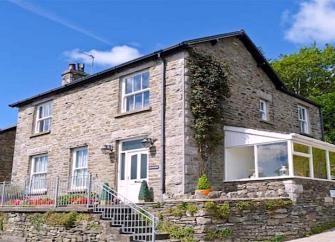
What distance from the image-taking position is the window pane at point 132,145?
46.3ft

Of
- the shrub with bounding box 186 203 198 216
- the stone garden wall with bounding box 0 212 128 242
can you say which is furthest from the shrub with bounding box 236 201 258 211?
the stone garden wall with bounding box 0 212 128 242

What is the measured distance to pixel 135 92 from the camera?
14.9m

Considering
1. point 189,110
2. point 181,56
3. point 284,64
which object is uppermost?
point 284,64

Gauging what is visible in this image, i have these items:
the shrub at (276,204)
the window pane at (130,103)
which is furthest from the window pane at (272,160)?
the window pane at (130,103)

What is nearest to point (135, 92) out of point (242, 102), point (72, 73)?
point (242, 102)

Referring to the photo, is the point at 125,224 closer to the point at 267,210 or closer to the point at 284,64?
the point at 267,210

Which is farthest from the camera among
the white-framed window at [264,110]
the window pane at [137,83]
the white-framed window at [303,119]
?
the white-framed window at [303,119]

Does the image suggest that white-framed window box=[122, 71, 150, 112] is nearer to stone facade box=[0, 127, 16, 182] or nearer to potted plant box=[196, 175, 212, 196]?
potted plant box=[196, 175, 212, 196]

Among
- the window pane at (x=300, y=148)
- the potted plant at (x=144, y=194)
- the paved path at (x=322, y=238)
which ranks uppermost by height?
the window pane at (x=300, y=148)

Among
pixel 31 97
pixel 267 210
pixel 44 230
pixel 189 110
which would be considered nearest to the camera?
pixel 267 210

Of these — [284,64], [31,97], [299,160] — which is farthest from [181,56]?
[284,64]

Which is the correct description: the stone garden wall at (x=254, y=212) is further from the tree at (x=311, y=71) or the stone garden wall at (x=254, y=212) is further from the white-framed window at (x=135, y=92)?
the tree at (x=311, y=71)

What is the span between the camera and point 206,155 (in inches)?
519

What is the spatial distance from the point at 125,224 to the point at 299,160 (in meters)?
6.31
